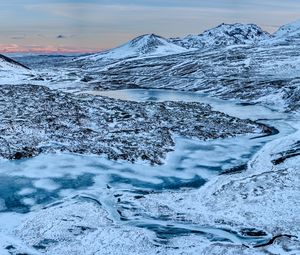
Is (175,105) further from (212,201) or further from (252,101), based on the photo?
(212,201)

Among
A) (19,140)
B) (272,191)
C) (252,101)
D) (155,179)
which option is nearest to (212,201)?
(272,191)

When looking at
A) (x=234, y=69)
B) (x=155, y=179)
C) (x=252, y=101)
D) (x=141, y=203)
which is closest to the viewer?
(x=141, y=203)

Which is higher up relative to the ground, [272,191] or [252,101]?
[272,191]

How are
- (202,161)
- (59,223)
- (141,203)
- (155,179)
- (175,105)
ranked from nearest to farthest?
(59,223) → (141,203) → (155,179) → (202,161) → (175,105)

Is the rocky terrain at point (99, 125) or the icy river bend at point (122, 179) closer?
the icy river bend at point (122, 179)

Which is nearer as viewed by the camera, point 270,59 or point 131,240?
point 131,240

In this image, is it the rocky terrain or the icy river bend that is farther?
the rocky terrain

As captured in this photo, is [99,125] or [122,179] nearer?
[122,179]

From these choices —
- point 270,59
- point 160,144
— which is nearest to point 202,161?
point 160,144

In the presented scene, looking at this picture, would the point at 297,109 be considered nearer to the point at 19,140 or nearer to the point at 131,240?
the point at 19,140
